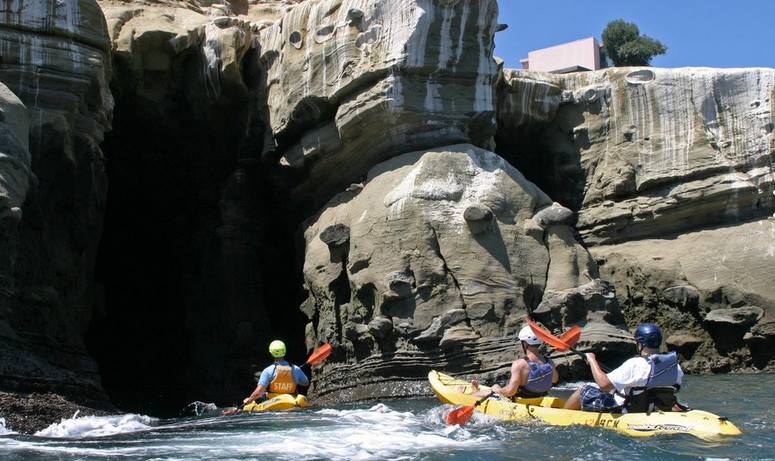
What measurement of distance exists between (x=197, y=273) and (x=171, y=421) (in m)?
6.35

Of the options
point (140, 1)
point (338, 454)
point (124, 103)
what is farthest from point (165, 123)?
point (338, 454)

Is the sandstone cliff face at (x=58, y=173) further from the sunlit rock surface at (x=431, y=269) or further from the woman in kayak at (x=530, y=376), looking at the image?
the woman in kayak at (x=530, y=376)

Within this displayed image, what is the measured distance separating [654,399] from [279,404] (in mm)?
5581

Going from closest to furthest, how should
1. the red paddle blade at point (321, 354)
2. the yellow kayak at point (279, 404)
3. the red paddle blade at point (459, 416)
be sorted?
the red paddle blade at point (459, 416)
the yellow kayak at point (279, 404)
the red paddle blade at point (321, 354)

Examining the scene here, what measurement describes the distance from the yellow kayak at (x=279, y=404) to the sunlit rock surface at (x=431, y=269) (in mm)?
1449

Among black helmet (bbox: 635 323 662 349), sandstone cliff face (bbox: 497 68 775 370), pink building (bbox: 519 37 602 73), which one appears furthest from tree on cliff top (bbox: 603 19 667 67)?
black helmet (bbox: 635 323 662 349)

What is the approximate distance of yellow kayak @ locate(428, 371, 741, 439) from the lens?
10.0 m

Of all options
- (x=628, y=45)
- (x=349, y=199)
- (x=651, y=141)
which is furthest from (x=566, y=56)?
(x=349, y=199)

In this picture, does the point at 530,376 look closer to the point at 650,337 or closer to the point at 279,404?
the point at 650,337

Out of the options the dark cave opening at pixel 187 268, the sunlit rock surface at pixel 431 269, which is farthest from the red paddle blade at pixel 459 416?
the dark cave opening at pixel 187 268

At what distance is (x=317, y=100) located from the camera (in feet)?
59.8

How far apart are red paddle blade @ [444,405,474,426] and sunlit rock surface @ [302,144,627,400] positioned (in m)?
3.67

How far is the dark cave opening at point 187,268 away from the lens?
19.5 m

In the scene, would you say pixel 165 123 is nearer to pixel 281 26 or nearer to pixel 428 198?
pixel 281 26
